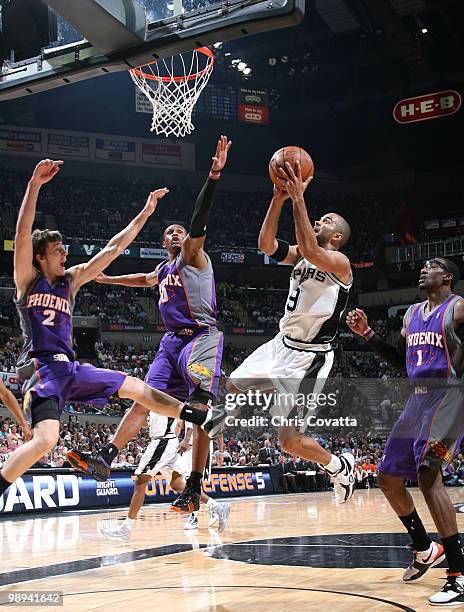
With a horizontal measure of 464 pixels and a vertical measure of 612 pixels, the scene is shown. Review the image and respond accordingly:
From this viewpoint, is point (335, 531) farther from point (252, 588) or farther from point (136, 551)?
point (252, 588)

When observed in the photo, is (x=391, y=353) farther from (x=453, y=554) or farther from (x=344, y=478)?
(x=453, y=554)

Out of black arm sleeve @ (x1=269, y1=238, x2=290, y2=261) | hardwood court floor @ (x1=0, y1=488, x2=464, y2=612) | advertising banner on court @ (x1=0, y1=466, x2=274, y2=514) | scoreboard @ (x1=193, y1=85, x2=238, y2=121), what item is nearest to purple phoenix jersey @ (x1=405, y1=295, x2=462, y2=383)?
black arm sleeve @ (x1=269, y1=238, x2=290, y2=261)

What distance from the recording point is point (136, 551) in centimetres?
742

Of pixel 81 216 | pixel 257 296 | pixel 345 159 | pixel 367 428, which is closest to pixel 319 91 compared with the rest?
pixel 345 159

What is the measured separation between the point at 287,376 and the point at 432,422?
113cm

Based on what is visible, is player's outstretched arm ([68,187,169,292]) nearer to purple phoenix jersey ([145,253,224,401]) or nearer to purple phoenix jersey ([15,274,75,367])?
purple phoenix jersey ([15,274,75,367])

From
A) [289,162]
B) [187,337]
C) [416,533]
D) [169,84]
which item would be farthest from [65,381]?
[169,84]

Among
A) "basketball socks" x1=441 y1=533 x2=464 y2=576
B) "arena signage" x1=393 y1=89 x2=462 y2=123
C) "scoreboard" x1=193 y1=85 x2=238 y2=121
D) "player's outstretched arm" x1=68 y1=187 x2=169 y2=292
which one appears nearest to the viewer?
"basketball socks" x1=441 y1=533 x2=464 y2=576

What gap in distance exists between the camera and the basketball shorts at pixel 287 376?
5.85m

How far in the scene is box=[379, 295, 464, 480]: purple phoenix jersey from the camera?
524 cm

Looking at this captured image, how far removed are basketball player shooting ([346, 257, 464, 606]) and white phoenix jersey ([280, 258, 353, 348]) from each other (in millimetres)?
558

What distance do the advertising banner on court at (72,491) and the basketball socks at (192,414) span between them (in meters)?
6.59

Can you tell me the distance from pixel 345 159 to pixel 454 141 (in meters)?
4.72

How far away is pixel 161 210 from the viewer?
3169cm
